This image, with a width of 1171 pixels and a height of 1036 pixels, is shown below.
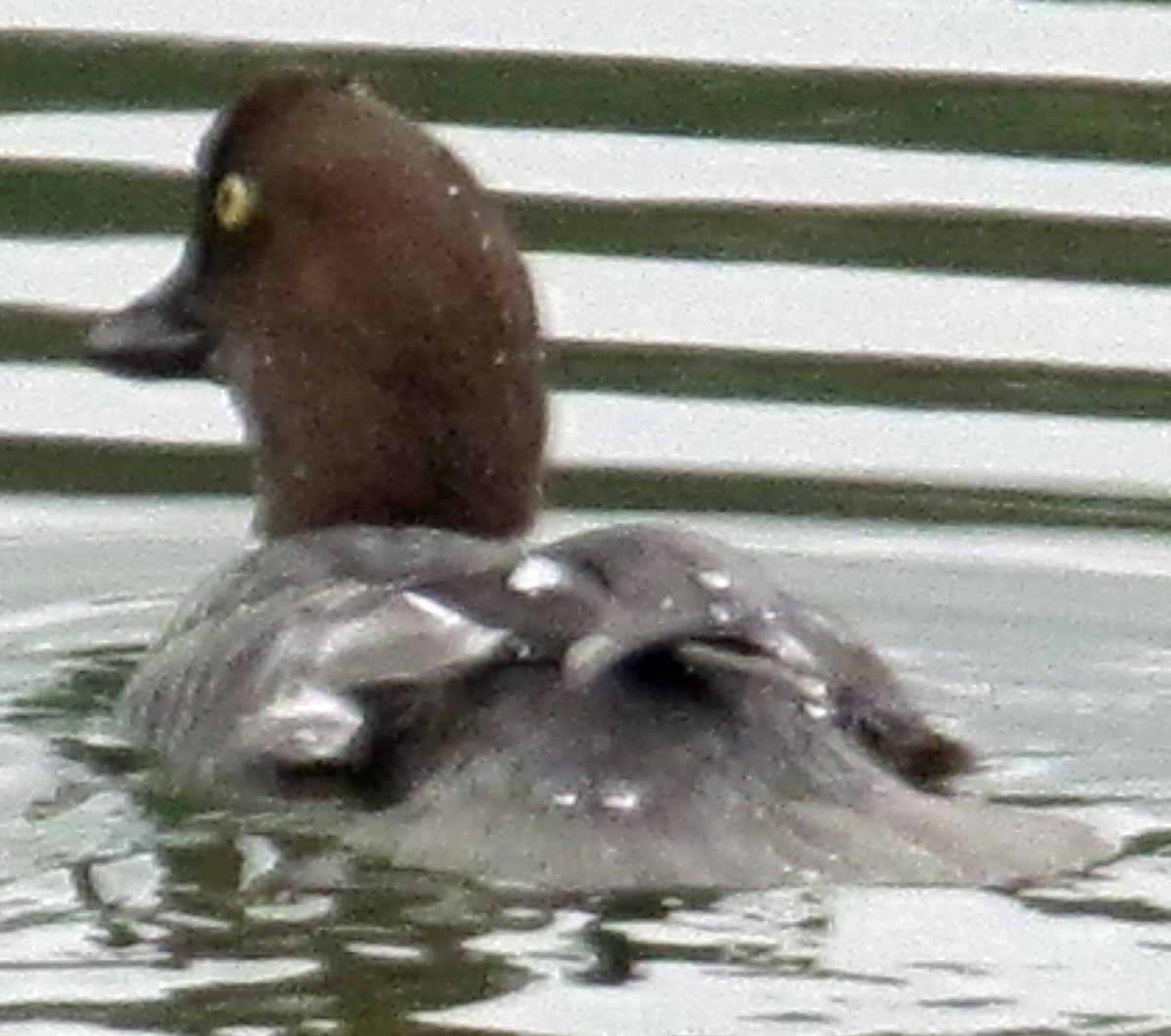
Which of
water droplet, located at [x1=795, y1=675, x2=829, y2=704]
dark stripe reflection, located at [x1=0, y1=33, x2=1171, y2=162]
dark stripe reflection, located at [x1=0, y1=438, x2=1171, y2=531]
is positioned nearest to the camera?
water droplet, located at [x1=795, y1=675, x2=829, y2=704]

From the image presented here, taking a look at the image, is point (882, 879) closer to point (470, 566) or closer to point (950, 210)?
point (470, 566)

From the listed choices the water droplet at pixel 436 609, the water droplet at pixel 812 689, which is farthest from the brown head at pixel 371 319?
the water droplet at pixel 812 689

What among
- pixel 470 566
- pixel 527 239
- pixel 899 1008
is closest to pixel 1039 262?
pixel 527 239

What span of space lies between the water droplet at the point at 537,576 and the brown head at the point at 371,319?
785mm

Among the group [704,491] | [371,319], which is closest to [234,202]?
[371,319]

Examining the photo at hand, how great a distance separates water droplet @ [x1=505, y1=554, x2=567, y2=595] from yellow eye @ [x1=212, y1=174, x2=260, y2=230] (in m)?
1.30

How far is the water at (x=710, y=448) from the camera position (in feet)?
25.8

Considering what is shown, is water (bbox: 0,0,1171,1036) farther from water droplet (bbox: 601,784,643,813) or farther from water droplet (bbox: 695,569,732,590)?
water droplet (bbox: 695,569,732,590)

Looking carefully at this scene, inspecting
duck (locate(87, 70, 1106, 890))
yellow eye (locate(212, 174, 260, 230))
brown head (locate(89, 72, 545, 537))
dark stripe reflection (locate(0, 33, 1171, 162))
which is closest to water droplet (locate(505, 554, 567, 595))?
duck (locate(87, 70, 1106, 890))

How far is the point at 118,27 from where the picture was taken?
41.2 feet

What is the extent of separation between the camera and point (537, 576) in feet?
28.0

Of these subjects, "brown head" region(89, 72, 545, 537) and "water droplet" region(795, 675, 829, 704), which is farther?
"brown head" region(89, 72, 545, 537)

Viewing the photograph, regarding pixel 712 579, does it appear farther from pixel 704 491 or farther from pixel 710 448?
pixel 710 448

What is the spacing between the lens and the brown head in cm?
932
